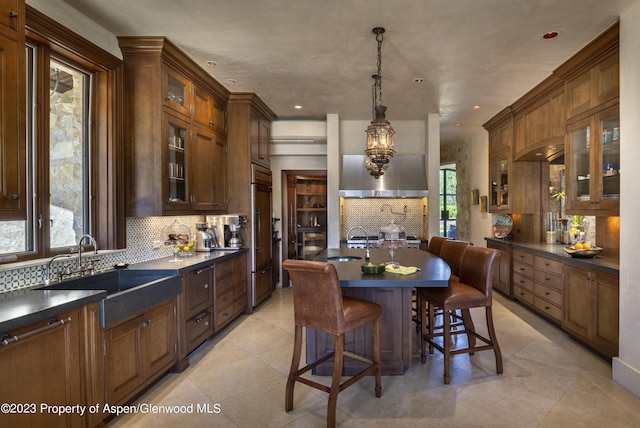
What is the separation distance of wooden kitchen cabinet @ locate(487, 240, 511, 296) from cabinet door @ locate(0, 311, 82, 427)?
16.6 feet

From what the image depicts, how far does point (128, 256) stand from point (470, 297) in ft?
9.89

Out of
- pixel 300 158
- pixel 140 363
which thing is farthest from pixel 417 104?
pixel 140 363

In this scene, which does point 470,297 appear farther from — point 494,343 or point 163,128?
point 163,128

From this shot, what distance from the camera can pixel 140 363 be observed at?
96.9 inches

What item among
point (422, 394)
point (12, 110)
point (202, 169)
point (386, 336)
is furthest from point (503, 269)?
point (12, 110)

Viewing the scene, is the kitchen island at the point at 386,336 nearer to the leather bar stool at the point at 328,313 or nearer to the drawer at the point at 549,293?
the leather bar stool at the point at 328,313

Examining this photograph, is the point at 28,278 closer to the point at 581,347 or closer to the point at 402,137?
the point at 581,347

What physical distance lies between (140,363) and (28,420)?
820mm

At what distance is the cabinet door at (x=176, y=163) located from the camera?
330 centimetres

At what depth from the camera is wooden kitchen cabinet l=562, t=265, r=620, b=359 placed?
9.73 ft

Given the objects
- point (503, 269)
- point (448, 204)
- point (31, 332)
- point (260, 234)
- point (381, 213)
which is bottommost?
point (503, 269)

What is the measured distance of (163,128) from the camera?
3.21 m

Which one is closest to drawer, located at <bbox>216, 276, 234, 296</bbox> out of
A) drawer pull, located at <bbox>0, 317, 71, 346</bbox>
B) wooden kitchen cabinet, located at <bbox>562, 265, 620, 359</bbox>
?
drawer pull, located at <bbox>0, 317, 71, 346</bbox>

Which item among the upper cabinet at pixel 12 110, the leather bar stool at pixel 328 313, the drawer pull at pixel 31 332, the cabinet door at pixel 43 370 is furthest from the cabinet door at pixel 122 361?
the leather bar stool at pixel 328 313
